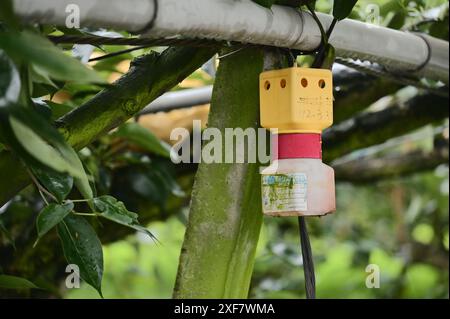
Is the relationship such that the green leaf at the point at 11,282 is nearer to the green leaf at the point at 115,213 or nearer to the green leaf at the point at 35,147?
the green leaf at the point at 115,213

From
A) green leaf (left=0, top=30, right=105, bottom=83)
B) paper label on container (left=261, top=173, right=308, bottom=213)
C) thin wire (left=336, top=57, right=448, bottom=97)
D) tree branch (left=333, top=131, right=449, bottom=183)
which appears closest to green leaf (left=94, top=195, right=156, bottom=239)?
paper label on container (left=261, top=173, right=308, bottom=213)

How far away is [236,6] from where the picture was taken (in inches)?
25.2

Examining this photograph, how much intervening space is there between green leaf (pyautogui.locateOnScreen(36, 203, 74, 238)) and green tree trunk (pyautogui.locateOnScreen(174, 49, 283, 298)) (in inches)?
5.5

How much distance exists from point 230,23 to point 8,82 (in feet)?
0.79

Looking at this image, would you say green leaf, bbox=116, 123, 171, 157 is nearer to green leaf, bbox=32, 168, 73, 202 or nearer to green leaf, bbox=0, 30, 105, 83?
green leaf, bbox=32, 168, 73, 202

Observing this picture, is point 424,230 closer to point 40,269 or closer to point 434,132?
point 434,132

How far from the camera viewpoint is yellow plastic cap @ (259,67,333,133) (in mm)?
664

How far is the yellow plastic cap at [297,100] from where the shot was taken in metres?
0.66

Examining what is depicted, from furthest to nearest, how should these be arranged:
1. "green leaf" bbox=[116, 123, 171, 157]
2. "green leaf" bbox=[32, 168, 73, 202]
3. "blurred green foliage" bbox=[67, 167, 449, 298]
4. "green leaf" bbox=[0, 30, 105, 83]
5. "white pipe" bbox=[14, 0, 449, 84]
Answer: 1. "blurred green foliage" bbox=[67, 167, 449, 298]
2. "green leaf" bbox=[116, 123, 171, 157]
3. "green leaf" bbox=[32, 168, 73, 202]
4. "white pipe" bbox=[14, 0, 449, 84]
5. "green leaf" bbox=[0, 30, 105, 83]

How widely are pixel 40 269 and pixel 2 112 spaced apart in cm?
86

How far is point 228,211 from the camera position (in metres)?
0.72

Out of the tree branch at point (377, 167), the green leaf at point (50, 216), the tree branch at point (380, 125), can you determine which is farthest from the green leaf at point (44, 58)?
the tree branch at point (377, 167)

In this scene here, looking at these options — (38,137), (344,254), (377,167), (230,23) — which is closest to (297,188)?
(230,23)

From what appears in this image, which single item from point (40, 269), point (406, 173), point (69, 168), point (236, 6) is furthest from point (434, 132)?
point (69, 168)
